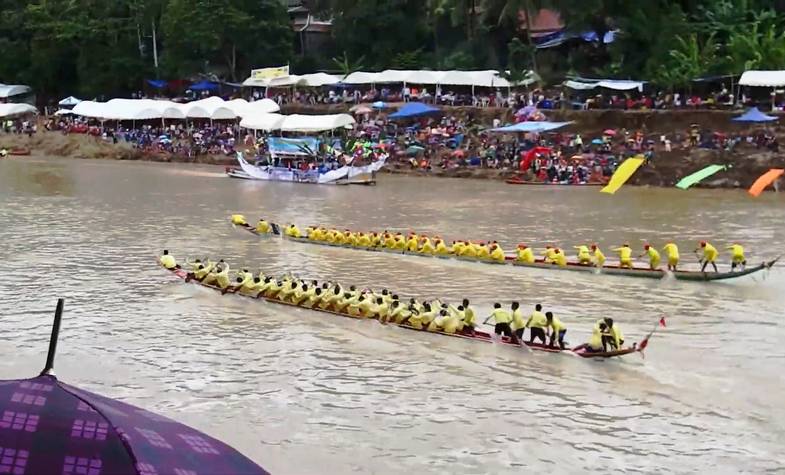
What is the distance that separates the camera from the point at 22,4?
60.8m

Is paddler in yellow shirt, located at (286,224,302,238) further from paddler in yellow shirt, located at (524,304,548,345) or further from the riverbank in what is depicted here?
the riverbank

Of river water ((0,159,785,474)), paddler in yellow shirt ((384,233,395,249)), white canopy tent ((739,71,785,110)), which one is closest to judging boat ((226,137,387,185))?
river water ((0,159,785,474))

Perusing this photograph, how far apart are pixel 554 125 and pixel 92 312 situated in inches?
989

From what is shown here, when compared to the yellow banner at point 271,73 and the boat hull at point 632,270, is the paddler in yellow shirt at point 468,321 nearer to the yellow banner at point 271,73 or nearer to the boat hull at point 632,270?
the boat hull at point 632,270

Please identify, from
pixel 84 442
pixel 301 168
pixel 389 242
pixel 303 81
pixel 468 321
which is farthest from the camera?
pixel 303 81

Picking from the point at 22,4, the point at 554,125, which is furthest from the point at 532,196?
the point at 22,4

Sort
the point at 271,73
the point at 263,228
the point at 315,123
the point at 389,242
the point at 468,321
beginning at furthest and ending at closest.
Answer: the point at 271,73
the point at 315,123
the point at 263,228
the point at 389,242
the point at 468,321

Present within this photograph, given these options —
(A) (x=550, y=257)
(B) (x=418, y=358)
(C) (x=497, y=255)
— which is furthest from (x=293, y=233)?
(B) (x=418, y=358)

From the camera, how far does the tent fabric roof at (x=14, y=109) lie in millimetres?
53156

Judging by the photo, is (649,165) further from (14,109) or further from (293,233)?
(14,109)

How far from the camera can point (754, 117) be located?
1357 inches

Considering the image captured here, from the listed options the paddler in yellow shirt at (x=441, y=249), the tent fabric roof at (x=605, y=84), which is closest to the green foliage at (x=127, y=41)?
the tent fabric roof at (x=605, y=84)

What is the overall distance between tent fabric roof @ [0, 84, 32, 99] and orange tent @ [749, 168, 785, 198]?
45584mm

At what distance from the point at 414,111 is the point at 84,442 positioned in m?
40.4
